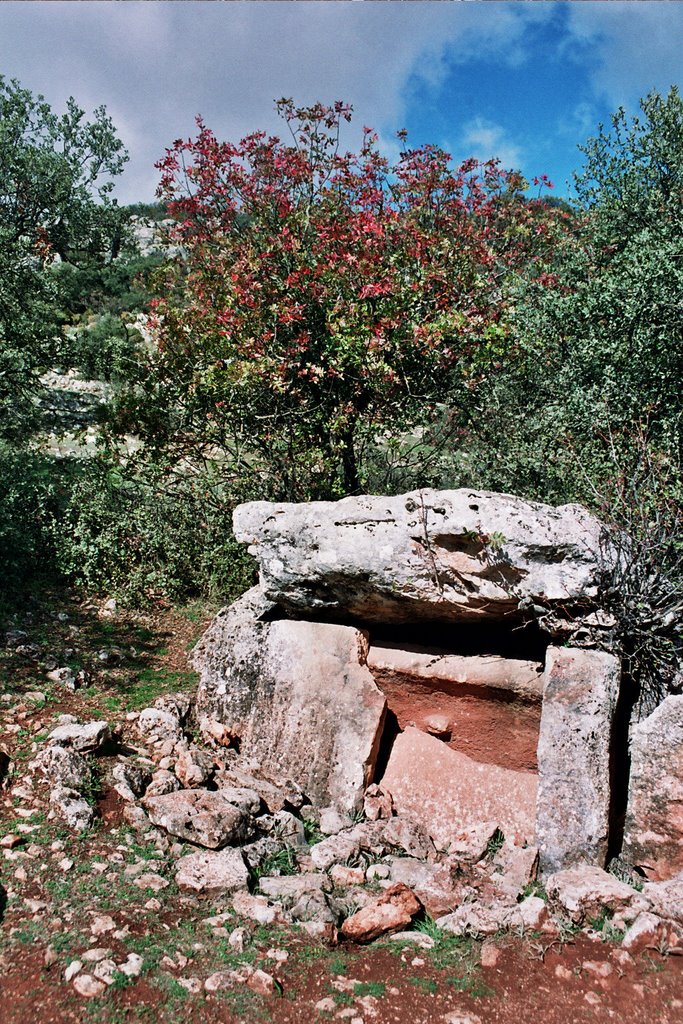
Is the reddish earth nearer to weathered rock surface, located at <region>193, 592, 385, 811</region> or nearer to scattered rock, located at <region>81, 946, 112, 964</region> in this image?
scattered rock, located at <region>81, 946, 112, 964</region>

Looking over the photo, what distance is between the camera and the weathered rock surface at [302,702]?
21.7 feet

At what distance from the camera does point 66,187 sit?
51.8ft

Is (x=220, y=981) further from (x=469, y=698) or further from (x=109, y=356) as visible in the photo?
(x=109, y=356)

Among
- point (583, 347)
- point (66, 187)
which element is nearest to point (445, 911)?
point (583, 347)

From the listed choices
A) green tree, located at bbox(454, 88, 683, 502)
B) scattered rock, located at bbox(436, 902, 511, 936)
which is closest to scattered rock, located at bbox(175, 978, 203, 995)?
scattered rock, located at bbox(436, 902, 511, 936)

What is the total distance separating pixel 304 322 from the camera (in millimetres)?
9570

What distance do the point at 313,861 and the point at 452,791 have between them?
146 cm

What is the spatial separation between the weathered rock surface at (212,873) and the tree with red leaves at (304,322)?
498cm

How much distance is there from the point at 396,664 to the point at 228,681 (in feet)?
5.46

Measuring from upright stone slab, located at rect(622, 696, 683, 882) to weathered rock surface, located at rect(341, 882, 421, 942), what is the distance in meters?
1.77

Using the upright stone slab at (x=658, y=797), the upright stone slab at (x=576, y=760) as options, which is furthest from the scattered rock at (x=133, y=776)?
the upright stone slab at (x=658, y=797)

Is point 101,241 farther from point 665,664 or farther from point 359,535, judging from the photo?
point 665,664

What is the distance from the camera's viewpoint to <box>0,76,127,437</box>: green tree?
38.6 feet

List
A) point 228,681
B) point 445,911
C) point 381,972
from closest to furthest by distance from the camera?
point 381,972, point 445,911, point 228,681
